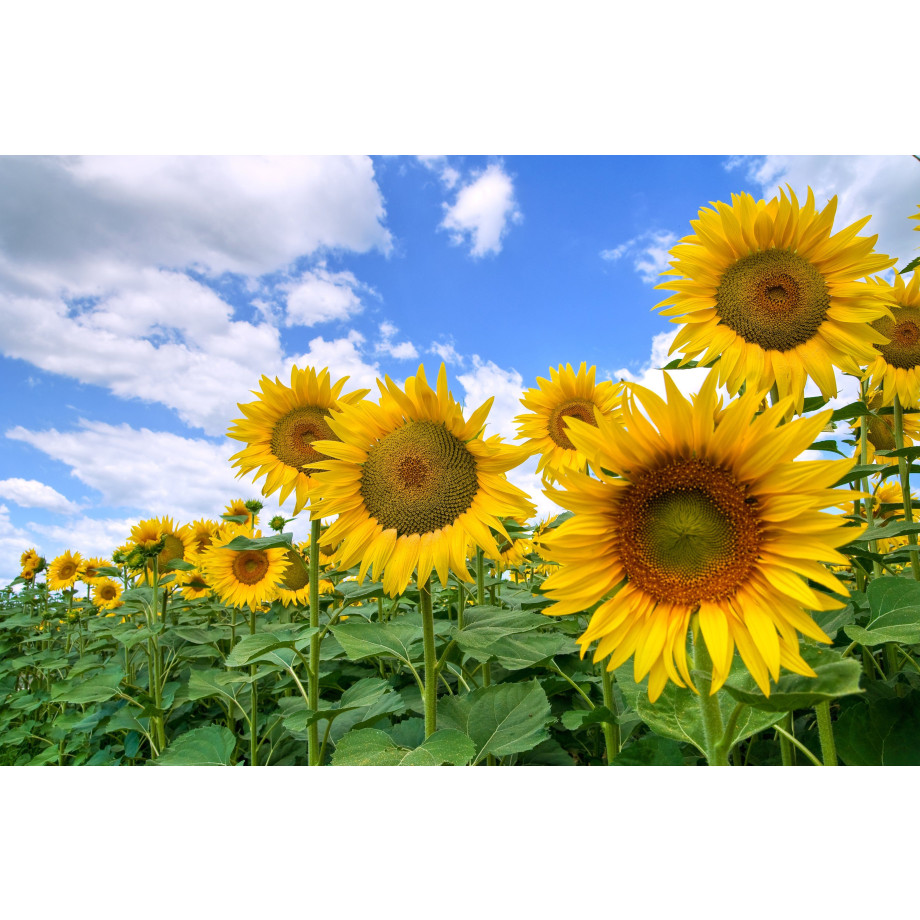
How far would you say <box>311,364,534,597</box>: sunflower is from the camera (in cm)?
148

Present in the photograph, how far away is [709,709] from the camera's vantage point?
3.66 feet

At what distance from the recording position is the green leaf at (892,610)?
48.4 inches

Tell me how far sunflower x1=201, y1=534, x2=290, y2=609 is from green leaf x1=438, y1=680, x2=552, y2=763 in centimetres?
192

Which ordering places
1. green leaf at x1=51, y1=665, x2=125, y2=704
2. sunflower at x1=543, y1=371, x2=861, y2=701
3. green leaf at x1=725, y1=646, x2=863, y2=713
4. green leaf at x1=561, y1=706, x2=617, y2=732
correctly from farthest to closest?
green leaf at x1=51, y1=665, x2=125, y2=704
green leaf at x1=561, y1=706, x2=617, y2=732
sunflower at x1=543, y1=371, x2=861, y2=701
green leaf at x1=725, y1=646, x2=863, y2=713

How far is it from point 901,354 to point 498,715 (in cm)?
201

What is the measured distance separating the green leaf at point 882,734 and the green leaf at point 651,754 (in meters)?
0.37

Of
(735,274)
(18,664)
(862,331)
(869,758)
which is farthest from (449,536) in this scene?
(18,664)

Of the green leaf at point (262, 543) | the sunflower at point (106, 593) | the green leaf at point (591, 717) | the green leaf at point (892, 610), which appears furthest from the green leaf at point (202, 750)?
the sunflower at point (106, 593)

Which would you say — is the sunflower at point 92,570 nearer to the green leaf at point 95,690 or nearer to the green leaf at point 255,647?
the green leaf at point 95,690

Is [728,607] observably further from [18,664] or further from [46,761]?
[18,664]

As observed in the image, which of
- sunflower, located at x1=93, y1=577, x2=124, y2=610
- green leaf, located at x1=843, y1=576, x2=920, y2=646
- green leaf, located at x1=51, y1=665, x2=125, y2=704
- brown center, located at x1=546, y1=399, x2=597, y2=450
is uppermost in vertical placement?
brown center, located at x1=546, y1=399, x2=597, y2=450

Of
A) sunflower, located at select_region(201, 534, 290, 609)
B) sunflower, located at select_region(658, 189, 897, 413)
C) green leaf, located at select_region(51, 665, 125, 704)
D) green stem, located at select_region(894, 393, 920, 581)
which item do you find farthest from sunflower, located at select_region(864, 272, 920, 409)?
green leaf, located at select_region(51, 665, 125, 704)

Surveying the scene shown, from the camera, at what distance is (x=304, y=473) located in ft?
6.64

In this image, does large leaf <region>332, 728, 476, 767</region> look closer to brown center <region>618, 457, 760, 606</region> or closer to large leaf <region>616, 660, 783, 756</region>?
large leaf <region>616, 660, 783, 756</region>
